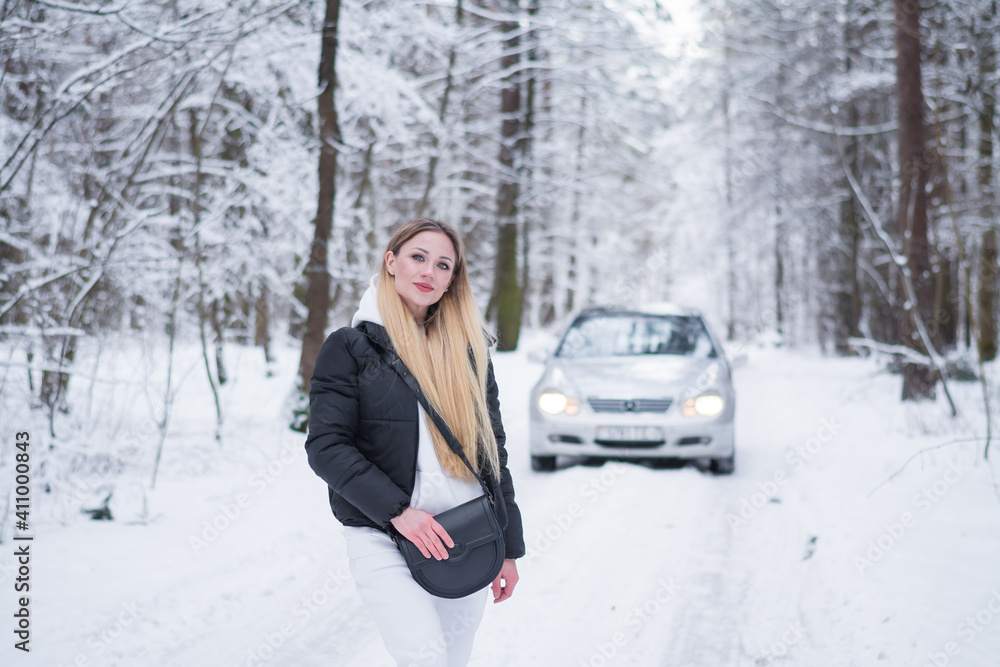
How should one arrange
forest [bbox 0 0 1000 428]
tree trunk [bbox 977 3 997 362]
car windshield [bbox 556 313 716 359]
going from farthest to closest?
tree trunk [bbox 977 3 997 362] < car windshield [bbox 556 313 716 359] < forest [bbox 0 0 1000 428]

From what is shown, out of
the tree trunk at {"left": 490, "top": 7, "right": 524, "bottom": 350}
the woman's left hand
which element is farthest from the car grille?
the tree trunk at {"left": 490, "top": 7, "right": 524, "bottom": 350}

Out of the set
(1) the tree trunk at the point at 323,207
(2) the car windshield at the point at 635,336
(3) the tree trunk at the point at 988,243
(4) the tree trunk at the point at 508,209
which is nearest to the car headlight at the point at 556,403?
(2) the car windshield at the point at 635,336

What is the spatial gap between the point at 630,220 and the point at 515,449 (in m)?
23.9

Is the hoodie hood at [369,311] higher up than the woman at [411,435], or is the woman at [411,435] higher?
the hoodie hood at [369,311]

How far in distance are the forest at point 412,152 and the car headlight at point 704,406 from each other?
73.5 inches

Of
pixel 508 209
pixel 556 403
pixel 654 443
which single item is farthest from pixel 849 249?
pixel 556 403

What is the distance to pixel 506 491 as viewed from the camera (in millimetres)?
2262

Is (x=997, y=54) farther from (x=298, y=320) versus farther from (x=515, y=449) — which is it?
(x=298, y=320)

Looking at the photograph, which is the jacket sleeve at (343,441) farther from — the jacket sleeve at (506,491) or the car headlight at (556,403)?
the car headlight at (556,403)

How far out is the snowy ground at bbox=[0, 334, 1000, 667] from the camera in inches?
130

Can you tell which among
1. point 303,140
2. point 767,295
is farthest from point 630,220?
point 303,140

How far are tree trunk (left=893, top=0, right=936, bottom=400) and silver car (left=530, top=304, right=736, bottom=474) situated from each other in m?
3.74

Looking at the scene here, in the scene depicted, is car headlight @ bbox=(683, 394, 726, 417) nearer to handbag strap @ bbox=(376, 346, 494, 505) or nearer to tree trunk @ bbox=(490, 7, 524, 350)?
handbag strap @ bbox=(376, 346, 494, 505)

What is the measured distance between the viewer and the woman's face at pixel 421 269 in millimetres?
2139
